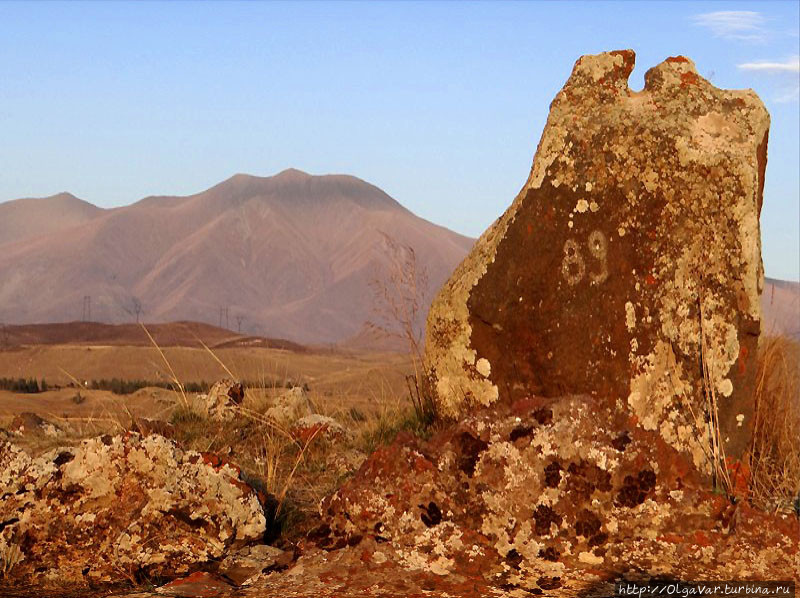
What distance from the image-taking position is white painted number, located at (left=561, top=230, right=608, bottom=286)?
548 centimetres

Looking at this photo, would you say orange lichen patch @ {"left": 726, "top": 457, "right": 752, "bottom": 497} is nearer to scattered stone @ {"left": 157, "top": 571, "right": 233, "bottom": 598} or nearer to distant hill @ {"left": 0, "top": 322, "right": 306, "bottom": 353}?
scattered stone @ {"left": 157, "top": 571, "right": 233, "bottom": 598}

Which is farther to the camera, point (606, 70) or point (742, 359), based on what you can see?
point (606, 70)

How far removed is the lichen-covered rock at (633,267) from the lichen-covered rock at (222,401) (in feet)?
9.69

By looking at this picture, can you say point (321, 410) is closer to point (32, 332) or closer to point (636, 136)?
point (636, 136)

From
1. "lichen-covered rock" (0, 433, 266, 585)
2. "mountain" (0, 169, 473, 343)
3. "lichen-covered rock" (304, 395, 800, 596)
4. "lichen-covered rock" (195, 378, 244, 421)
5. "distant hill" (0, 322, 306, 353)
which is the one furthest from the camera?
"mountain" (0, 169, 473, 343)

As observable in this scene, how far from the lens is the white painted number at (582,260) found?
5.48 m

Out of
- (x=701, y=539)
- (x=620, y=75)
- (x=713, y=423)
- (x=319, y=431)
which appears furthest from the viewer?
(x=319, y=431)

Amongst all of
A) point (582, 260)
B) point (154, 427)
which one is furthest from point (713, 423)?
point (154, 427)

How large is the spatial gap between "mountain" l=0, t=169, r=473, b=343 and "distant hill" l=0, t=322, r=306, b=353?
67.0m

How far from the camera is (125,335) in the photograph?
6431 centimetres

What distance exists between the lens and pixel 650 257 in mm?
5445

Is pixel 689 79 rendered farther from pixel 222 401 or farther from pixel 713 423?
pixel 222 401

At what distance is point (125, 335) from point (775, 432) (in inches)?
2432

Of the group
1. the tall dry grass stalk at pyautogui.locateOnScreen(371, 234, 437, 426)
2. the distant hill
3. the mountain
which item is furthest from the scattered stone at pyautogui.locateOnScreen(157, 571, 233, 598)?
the mountain
